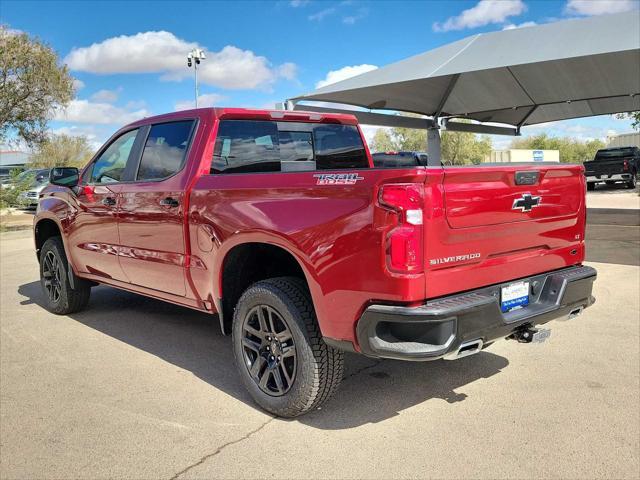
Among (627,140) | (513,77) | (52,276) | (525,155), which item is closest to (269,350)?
(52,276)

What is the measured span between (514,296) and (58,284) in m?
4.89

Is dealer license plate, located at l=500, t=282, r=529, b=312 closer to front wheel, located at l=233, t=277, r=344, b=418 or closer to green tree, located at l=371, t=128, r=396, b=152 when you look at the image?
front wheel, located at l=233, t=277, r=344, b=418

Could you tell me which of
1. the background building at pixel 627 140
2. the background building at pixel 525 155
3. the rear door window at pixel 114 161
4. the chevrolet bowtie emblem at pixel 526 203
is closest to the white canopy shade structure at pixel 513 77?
the chevrolet bowtie emblem at pixel 526 203

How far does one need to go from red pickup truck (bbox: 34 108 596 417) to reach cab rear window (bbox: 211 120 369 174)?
1cm

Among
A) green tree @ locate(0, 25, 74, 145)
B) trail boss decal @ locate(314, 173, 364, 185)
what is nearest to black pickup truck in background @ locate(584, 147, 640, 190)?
green tree @ locate(0, 25, 74, 145)

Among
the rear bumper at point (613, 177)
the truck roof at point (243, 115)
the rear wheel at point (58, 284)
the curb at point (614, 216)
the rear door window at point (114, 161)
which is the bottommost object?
the curb at point (614, 216)

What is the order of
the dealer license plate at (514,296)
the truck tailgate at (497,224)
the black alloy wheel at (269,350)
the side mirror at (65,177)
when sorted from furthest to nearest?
the side mirror at (65,177)
the black alloy wheel at (269,350)
the dealer license plate at (514,296)
the truck tailgate at (497,224)

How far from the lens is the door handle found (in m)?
4.20

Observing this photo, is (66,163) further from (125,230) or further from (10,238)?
(125,230)

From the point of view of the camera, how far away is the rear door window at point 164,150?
14.4 feet

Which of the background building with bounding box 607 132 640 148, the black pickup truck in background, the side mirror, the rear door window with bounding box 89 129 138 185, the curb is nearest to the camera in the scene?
the rear door window with bounding box 89 129 138 185

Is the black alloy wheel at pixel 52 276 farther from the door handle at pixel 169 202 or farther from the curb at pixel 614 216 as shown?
the curb at pixel 614 216

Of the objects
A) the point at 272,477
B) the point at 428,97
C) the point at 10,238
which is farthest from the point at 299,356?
the point at 10,238

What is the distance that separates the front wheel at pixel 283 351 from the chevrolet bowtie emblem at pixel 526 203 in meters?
1.35
